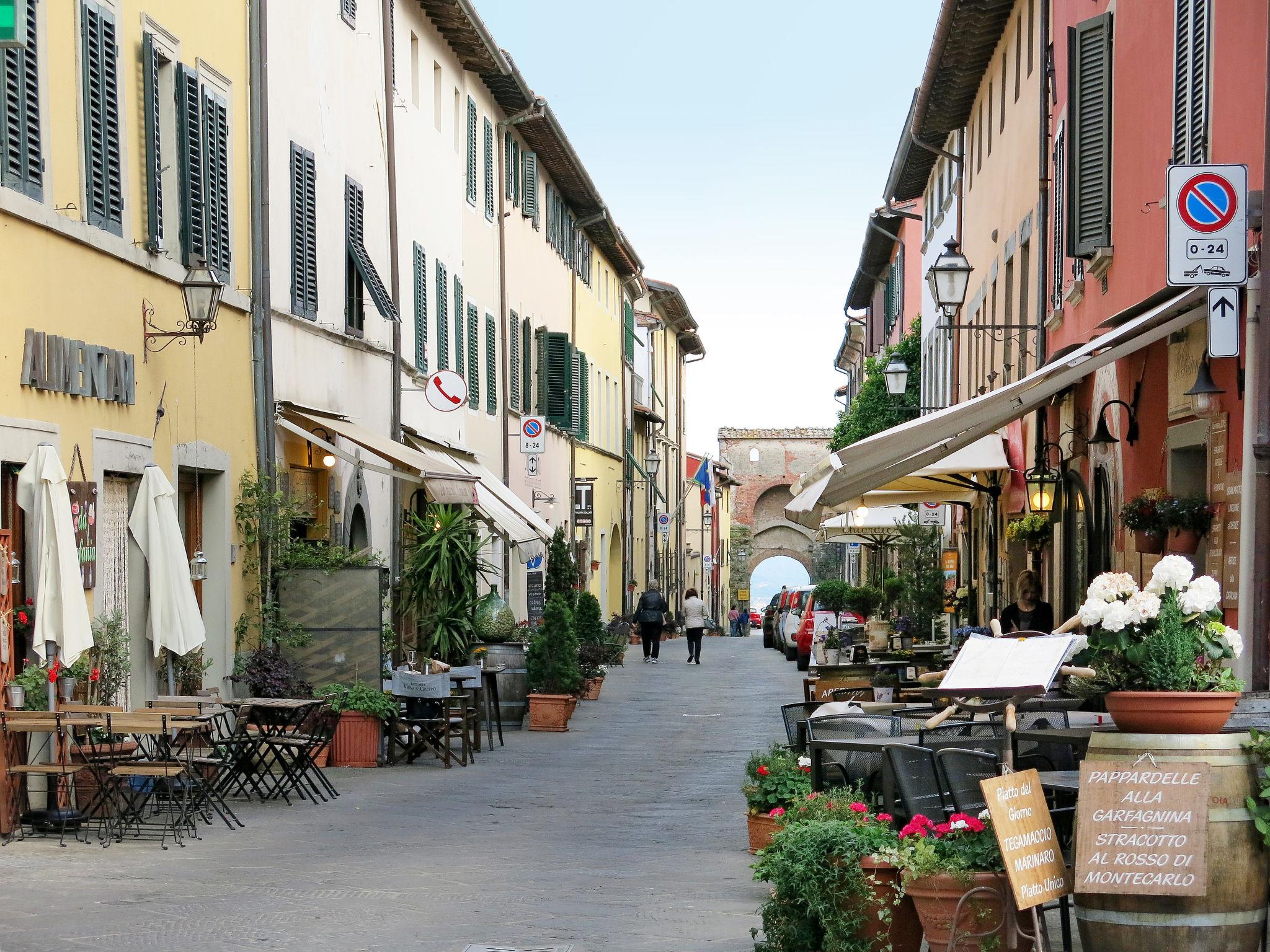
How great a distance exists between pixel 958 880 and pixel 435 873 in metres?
3.83

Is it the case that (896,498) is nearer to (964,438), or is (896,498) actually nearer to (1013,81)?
(1013,81)

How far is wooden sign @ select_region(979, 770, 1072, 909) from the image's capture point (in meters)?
6.07

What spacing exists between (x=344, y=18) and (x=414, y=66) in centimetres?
398

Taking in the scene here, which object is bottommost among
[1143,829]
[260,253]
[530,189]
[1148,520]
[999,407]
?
[1143,829]

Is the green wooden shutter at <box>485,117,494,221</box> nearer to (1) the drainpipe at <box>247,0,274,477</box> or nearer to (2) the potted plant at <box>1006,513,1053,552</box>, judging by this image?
(1) the drainpipe at <box>247,0,274,477</box>

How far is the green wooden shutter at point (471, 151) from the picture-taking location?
2622 cm

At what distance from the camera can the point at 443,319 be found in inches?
949

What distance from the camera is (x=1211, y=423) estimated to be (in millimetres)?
10641

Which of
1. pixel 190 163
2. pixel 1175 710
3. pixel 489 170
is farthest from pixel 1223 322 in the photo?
pixel 489 170

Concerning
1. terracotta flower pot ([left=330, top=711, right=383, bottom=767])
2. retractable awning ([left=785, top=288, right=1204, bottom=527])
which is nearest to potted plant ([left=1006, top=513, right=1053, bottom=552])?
retractable awning ([left=785, top=288, right=1204, bottom=527])

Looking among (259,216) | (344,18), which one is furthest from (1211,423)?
(344,18)

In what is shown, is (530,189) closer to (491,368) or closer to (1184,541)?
(491,368)

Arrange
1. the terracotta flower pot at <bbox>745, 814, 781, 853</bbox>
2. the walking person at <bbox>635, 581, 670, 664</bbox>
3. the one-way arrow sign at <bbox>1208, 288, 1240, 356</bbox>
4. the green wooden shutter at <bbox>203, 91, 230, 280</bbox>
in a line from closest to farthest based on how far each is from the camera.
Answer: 1. the one-way arrow sign at <bbox>1208, 288, 1240, 356</bbox>
2. the terracotta flower pot at <bbox>745, 814, 781, 853</bbox>
3. the green wooden shutter at <bbox>203, 91, 230, 280</bbox>
4. the walking person at <bbox>635, 581, 670, 664</bbox>

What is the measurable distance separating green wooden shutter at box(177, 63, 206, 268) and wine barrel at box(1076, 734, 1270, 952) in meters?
9.54
